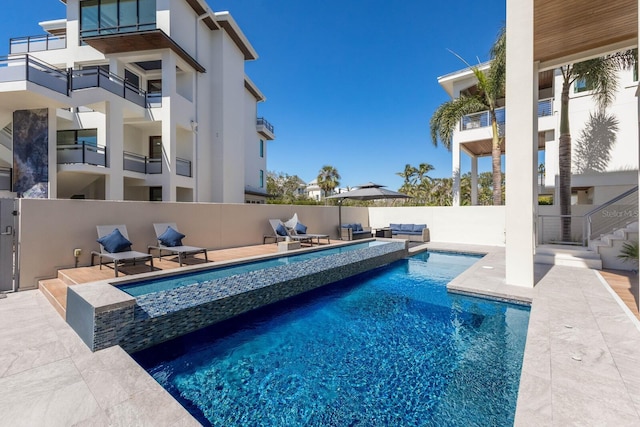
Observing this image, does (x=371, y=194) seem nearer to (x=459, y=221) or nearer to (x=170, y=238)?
(x=459, y=221)

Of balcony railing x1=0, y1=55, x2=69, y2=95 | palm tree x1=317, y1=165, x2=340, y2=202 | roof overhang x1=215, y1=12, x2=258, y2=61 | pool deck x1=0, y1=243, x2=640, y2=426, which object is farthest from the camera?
palm tree x1=317, y1=165, x2=340, y2=202

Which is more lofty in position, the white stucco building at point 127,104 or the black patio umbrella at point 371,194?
the white stucco building at point 127,104

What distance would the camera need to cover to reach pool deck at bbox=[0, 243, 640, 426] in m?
2.35

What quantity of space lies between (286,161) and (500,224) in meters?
31.5

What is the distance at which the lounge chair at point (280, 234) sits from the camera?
10.8 metres

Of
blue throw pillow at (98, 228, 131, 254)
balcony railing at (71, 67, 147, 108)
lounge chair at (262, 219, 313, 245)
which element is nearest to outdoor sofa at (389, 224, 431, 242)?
lounge chair at (262, 219, 313, 245)

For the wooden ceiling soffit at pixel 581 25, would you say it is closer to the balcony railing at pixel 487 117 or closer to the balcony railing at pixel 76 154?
the balcony railing at pixel 487 117

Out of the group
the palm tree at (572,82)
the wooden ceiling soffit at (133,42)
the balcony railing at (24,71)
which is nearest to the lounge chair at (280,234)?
the palm tree at (572,82)

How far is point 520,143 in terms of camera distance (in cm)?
600

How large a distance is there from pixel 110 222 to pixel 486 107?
1643 cm

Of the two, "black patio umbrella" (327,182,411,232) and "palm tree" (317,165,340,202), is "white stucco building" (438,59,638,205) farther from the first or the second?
"palm tree" (317,165,340,202)

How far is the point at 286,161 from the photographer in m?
41.0

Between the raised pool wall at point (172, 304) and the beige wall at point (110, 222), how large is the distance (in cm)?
→ 262

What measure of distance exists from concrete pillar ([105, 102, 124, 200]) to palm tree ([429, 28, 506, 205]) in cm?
1539
